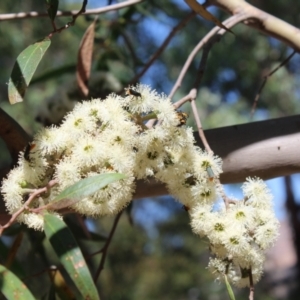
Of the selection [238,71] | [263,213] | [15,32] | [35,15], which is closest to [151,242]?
[238,71]

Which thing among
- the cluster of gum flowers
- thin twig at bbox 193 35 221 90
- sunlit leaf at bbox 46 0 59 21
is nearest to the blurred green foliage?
thin twig at bbox 193 35 221 90

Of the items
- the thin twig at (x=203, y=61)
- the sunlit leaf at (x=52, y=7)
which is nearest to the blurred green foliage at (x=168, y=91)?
the thin twig at (x=203, y=61)

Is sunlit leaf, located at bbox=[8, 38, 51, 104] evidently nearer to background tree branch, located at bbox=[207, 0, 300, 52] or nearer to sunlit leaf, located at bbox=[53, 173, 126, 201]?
sunlit leaf, located at bbox=[53, 173, 126, 201]

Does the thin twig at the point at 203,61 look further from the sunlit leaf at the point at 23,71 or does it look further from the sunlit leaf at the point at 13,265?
the sunlit leaf at the point at 13,265

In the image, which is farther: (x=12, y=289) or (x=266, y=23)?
(x=266, y=23)

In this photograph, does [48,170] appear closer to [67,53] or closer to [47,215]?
[47,215]

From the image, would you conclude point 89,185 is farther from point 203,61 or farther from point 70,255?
point 203,61

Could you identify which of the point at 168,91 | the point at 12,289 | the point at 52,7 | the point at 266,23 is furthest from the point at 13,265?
the point at 168,91
